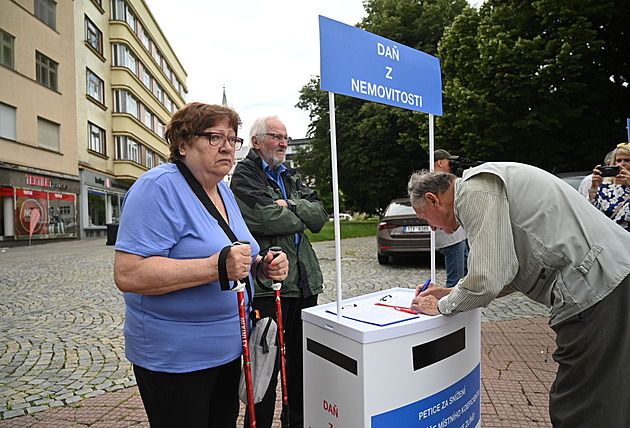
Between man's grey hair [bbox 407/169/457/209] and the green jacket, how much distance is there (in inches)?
31.2

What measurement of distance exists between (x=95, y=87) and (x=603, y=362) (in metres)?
29.8

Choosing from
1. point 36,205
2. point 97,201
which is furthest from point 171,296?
point 97,201

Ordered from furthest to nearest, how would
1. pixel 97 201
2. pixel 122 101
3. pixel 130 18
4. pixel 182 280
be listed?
pixel 130 18
pixel 122 101
pixel 97 201
pixel 182 280

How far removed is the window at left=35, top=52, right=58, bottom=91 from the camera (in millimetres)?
20359

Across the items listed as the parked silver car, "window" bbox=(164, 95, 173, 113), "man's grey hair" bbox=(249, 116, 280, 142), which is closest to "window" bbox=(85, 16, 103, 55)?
"window" bbox=(164, 95, 173, 113)

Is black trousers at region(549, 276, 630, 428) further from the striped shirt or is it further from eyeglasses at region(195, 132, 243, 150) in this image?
eyeglasses at region(195, 132, 243, 150)

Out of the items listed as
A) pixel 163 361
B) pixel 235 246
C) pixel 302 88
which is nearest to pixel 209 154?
pixel 235 246

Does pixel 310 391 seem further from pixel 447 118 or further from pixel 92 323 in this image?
pixel 447 118

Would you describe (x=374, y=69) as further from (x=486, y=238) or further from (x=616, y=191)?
(x=616, y=191)

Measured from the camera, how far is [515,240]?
6.11 feet

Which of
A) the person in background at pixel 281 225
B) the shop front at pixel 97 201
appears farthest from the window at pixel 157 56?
the person in background at pixel 281 225

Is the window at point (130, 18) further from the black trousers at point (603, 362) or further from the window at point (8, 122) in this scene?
the black trousers at point (603, 362)

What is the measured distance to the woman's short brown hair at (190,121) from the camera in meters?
1.89

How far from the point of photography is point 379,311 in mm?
2227
